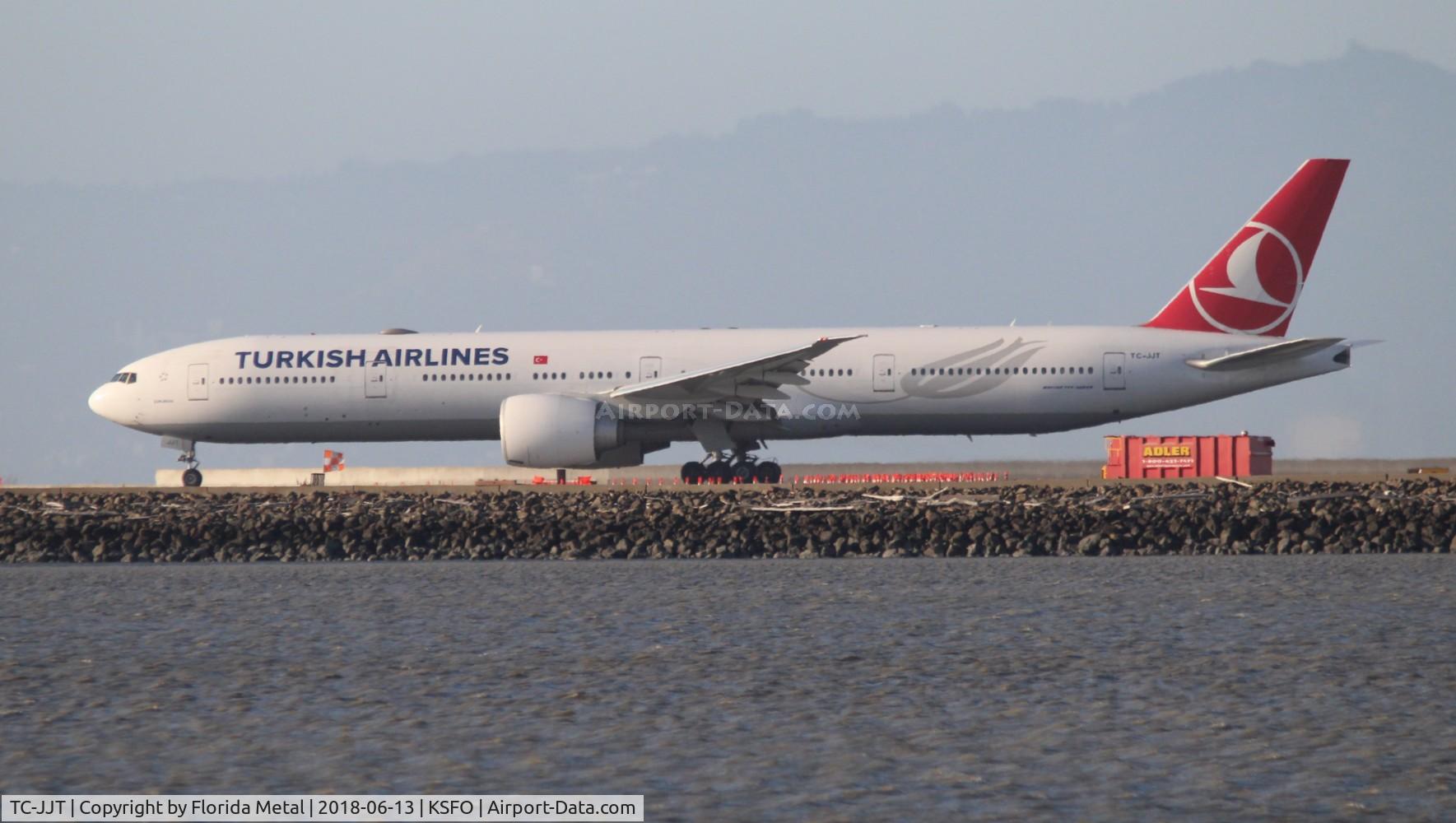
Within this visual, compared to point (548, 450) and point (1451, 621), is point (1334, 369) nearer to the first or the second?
point (548, 450)

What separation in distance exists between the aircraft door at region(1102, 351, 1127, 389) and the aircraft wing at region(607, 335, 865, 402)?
186 inches

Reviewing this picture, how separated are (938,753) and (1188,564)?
12.4 m

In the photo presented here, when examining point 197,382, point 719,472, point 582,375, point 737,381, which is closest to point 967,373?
point 737,381

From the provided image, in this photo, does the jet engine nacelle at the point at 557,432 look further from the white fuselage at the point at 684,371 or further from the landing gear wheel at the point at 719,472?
the landing gear wheel at the point at 719,472

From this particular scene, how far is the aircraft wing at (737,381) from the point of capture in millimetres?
28438

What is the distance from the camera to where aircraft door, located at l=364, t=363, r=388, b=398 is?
1242 inches

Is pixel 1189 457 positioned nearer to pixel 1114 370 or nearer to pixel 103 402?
pixel 1114 370

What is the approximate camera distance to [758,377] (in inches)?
1150

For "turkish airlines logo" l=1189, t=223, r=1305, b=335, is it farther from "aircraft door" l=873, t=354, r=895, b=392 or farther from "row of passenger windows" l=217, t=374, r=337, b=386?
"row of passenger windows" l=217, t=374, r=337, b=386

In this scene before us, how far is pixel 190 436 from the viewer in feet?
110

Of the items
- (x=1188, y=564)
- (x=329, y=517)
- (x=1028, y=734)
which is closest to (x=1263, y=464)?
(x=1188, y=564)

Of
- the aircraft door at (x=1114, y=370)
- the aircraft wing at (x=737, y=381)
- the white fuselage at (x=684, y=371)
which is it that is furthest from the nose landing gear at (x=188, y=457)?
the aircraft door at (x=1114, y=370)

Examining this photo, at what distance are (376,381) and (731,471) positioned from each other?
Result: 7325mm

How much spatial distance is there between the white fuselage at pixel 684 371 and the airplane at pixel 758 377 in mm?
35
